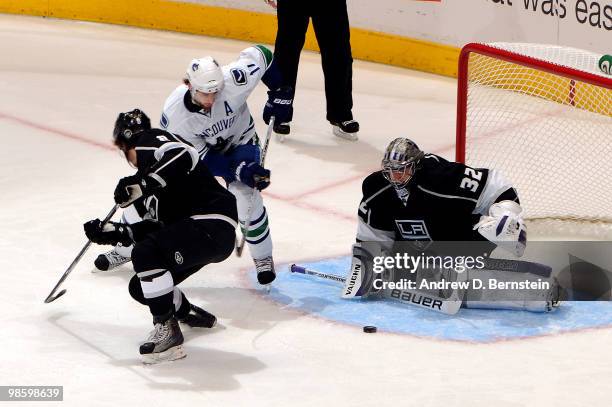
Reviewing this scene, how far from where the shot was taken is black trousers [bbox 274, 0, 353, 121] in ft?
22.5

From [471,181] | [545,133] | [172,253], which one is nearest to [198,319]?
[172,253]

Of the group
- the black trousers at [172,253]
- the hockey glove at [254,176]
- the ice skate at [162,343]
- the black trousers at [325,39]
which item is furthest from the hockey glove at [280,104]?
the black trousers at [325,39]

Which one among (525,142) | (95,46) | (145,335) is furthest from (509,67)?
(95,46)

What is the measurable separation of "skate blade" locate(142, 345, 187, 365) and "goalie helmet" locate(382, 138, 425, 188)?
1.01 m

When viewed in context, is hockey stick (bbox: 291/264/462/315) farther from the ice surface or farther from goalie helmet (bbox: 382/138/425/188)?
goalie helmet (bbox: 382/138/425/188)

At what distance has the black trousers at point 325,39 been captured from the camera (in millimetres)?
6863

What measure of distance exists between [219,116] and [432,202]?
91 centimetres

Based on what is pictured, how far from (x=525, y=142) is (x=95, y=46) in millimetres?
3854

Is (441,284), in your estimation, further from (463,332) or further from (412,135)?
(412,135)

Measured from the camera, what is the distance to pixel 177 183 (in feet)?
14.2

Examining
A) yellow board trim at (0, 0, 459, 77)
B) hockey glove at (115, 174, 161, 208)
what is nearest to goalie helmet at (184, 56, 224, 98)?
hockey glove at (115, 174, 161, 208)

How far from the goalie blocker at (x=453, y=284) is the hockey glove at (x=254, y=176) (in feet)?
1.46

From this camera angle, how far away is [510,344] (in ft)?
14.5

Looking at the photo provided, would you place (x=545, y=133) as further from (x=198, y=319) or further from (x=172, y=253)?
(x=172, y=253)
